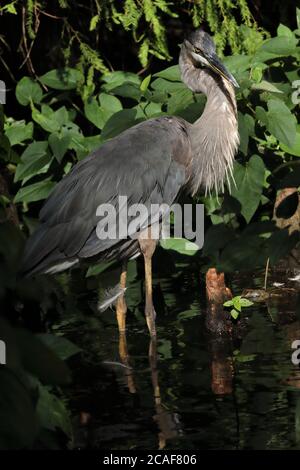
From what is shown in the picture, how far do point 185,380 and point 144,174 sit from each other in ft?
4.98

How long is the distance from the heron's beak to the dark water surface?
1.32 meters

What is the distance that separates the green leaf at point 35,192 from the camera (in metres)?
6.55

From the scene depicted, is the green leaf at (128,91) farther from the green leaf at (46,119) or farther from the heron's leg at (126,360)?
the heron's leg at (126,360)

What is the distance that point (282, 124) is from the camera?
5.93 metres

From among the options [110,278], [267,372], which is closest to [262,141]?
[110,278]

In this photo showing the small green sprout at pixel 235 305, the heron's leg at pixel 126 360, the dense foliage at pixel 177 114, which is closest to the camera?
the heron's leg at pixel 126 360

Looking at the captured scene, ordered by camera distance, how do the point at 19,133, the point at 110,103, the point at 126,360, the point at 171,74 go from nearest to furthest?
the point at 126,360 < the point at 171,74 < the point at 110,103 < the point at 19,133

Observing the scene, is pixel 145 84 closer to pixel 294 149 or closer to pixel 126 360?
pixel 294 149

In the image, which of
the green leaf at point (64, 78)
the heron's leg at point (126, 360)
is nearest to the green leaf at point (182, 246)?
the heron's leg at point (126, 360)

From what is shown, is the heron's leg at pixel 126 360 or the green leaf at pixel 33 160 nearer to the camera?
the heron's leg at pixel 126 360

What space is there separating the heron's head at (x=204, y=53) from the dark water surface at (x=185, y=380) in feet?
4.52

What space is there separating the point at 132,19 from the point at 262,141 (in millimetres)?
1201

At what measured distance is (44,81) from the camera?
6828 millimetres

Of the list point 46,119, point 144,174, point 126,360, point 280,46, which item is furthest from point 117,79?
point 126,360
